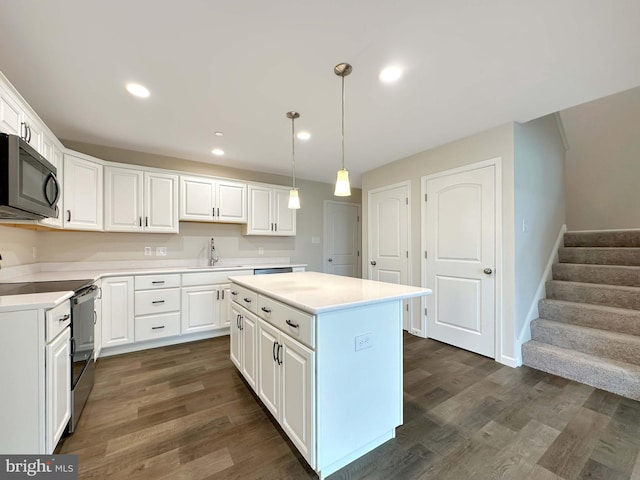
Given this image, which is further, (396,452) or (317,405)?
(396,452)

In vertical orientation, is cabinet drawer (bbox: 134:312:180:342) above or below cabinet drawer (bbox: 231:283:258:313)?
below

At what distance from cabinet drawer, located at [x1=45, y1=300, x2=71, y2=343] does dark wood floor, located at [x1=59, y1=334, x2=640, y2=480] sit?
72 centimetres

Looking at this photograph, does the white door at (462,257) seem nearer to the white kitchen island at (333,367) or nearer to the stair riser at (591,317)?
A: the stair riser at (591,317)

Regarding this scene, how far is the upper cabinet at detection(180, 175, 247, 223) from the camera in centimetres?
355

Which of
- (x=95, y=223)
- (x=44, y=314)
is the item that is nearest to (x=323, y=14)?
(x=44, y=314)

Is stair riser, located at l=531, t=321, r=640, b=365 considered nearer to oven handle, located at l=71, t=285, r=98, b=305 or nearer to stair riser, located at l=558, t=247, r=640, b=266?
stair riser, located at l=558, t=247, r=640, b=266

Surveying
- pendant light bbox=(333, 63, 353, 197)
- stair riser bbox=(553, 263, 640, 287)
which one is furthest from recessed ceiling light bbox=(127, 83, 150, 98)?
stair riser bbox=(553, 263, 640, 287)

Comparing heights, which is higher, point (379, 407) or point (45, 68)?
point (45, 68)

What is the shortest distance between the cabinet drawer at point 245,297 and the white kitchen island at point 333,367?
162mm

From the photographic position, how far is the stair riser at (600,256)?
3.08 metres

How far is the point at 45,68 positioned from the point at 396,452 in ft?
11.2

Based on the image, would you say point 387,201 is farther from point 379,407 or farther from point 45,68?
point 45,68

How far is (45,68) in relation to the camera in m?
1.86

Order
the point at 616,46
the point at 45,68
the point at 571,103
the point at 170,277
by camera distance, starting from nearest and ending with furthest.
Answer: the point at 616,46 → the point at 45,68 → the point at 571,103 → the point at 170,277
